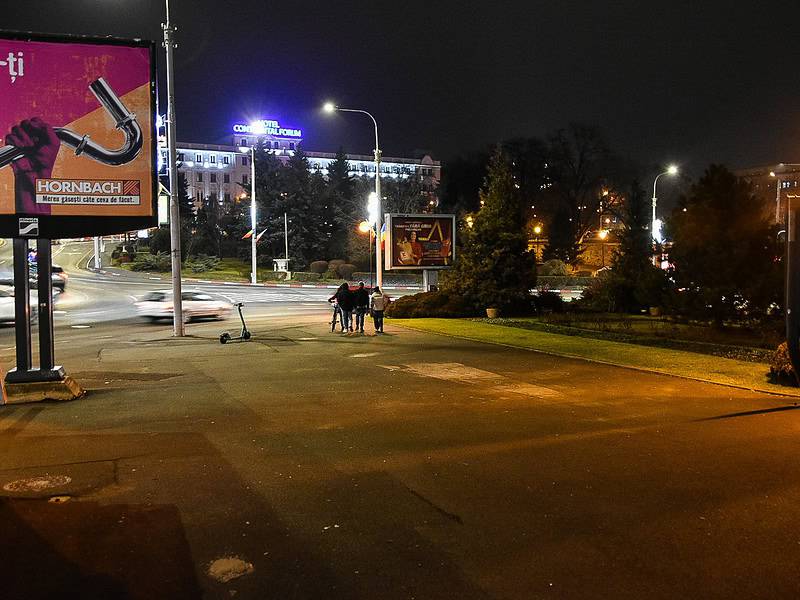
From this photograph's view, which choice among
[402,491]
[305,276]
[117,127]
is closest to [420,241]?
[117,127]

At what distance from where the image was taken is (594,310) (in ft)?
101

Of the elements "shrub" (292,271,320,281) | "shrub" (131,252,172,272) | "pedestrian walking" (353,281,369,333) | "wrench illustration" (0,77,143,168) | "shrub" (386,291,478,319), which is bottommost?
"shrub" (386,291,478,319)

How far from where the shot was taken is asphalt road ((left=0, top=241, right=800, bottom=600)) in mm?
4828

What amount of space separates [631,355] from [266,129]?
139181mm

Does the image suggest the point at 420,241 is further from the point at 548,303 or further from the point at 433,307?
the point at 548,303

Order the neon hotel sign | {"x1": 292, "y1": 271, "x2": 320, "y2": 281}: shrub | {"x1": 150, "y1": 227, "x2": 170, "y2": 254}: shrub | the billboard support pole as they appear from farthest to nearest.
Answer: the neon hotel sign < {"x1": 150, "y1": 227, "x2": 170, "y2": 254}: shrub < {"x1": 292, "y1": 271, "x2": 320, "y2": 281}: shrub < the billboard support pole

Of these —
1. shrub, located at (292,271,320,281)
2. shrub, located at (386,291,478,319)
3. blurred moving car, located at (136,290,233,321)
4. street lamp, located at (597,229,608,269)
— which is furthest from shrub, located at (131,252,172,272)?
shrub, located at (386,291,478,319)

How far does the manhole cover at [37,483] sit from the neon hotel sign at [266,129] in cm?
14207

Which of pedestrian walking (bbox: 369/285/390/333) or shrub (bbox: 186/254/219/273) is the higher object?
shrub (bbox: 186/254/219/273)

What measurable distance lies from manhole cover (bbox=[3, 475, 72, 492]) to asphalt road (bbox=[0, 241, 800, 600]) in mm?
36

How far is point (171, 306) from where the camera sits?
28547 mm

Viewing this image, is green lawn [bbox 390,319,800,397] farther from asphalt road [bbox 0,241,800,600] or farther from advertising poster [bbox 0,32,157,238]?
advertising poster [bbox 0,32,157,238]

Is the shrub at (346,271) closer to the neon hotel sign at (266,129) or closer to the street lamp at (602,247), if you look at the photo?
the street lamp at (602,247)

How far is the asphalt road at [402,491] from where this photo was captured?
4.83 meters
